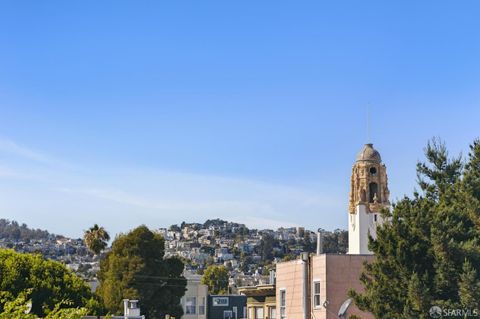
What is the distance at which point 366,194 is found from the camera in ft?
298

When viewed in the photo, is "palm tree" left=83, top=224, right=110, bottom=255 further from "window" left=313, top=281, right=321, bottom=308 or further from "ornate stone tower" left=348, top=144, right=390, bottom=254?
"window" left=313, top=281, right=321, bottom=308

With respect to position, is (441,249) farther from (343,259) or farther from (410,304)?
(343,259)

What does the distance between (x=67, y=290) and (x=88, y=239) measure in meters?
30.3

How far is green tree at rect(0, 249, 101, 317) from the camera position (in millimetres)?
62531

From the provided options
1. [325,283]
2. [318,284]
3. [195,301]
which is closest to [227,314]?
[195,301]

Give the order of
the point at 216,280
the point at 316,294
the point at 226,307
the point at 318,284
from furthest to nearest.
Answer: the point at 216,280 < the point at 226,307 < the point at 316,294 < the point at 318,284

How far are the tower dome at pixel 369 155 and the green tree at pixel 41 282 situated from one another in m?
32.4

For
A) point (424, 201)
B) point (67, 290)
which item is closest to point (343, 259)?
point (424, 201)

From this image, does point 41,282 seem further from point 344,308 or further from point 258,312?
point 344,308

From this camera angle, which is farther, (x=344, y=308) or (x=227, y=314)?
(x=227, y=314)

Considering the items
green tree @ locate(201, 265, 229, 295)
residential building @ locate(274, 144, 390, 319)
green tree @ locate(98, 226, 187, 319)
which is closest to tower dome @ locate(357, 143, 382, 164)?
green tree @ locate(98, 226, 187, 319)

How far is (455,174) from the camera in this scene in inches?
1806

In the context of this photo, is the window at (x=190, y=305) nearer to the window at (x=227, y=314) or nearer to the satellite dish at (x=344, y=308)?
the window at (x=227, y=314)

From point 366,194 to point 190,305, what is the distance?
71.2 feet
